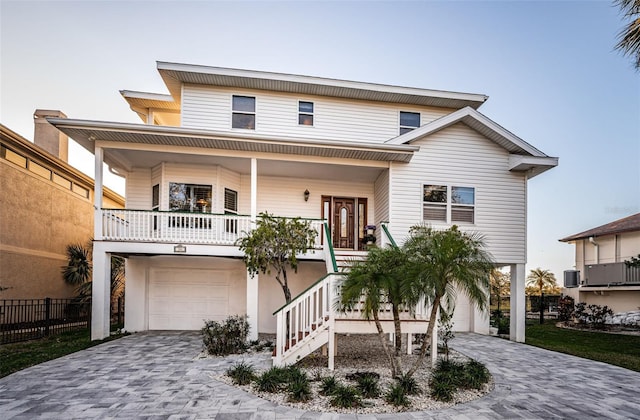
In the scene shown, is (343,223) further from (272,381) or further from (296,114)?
(272,381)

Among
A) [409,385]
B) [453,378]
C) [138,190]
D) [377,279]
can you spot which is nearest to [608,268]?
[453,378]

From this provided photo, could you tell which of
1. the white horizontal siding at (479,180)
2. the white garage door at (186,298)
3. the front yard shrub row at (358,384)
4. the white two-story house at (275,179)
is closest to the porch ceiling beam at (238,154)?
the white two-story house at (275,179)

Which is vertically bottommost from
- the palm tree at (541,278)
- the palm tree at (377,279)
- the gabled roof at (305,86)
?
the palm tree at (541,278)

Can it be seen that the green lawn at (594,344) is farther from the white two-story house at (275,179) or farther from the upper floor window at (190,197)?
the upper floor window at (190,197)

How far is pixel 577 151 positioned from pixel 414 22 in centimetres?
1054

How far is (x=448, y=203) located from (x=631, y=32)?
6066 mm

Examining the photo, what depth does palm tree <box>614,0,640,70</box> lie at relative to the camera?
8133mm

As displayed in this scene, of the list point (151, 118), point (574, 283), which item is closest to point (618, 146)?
point (574, 283)

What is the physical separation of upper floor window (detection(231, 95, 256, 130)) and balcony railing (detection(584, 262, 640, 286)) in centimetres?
1840

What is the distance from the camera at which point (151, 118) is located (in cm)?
Result: 1458

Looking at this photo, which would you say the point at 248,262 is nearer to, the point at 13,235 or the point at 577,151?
the point at 13,235

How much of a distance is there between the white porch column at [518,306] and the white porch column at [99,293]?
12.6 m

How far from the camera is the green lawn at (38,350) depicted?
7848mm

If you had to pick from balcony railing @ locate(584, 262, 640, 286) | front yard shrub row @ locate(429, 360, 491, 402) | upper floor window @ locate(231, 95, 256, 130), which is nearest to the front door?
upper floor window @ locate(231, 95, 256, 130)
